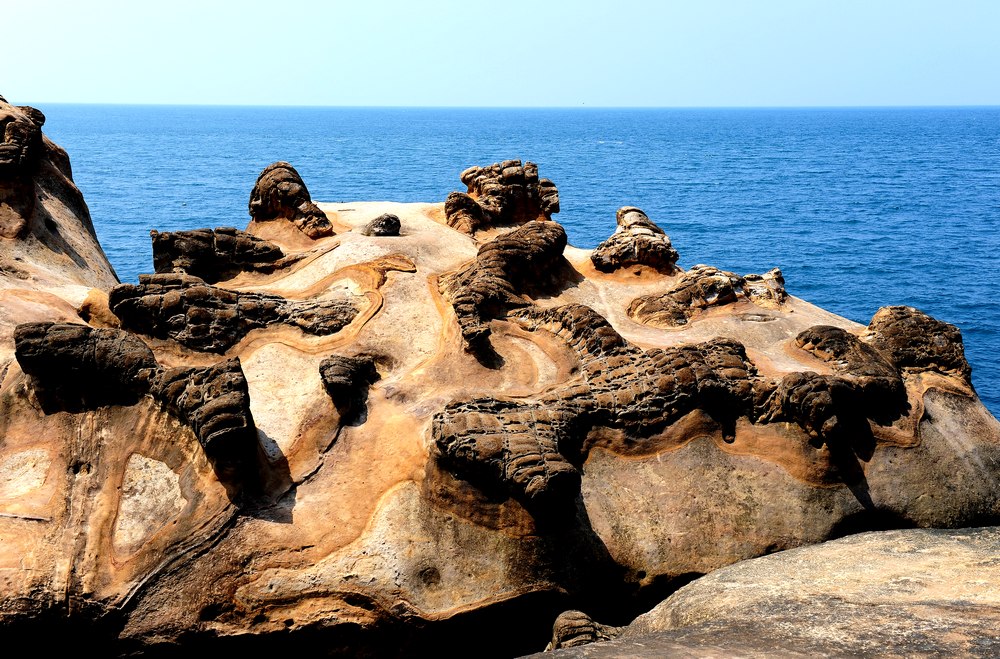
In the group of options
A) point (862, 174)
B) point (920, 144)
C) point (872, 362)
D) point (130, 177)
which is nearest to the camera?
point (872, 362)

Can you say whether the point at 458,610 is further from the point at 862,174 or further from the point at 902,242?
the point at 862,174

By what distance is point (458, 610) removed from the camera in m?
8.58

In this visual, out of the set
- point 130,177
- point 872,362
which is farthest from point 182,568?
point 130,177

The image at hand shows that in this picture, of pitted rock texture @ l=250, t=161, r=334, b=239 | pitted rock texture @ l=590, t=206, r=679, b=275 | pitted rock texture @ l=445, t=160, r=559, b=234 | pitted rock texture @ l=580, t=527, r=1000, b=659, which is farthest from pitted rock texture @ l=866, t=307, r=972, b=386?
pitted rock texture @ l=250, t=161, r=334, b=239

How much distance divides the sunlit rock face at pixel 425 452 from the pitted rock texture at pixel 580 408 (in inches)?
1.3

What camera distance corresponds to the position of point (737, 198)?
6228 centimetres

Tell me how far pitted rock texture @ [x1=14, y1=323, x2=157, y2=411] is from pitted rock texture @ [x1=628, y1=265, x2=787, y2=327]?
6.89m

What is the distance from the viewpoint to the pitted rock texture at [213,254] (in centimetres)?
1328

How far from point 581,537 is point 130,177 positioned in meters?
67.0

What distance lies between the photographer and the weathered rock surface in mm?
6246

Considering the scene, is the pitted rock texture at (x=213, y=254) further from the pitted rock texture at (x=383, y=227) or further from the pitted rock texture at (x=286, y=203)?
the pitted rock texture at (x=383, y=227)

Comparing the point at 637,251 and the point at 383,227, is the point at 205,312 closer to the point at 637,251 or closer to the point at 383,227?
the point at 383,227

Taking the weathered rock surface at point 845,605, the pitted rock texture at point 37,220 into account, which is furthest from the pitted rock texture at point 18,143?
the weathered rock surface at point 845,605

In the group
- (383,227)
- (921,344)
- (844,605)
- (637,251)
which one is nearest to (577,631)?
(844,605)
